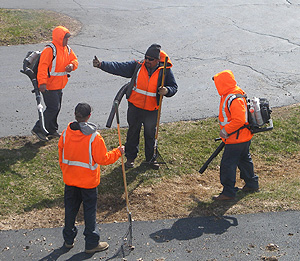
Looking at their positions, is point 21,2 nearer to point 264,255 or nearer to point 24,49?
point 24,49

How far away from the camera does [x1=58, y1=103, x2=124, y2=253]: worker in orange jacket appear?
217 inches

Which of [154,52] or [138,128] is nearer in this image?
[154,52]

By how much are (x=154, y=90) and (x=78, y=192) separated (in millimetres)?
2368

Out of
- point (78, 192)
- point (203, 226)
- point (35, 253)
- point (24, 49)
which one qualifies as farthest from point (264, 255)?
point (24, 49)

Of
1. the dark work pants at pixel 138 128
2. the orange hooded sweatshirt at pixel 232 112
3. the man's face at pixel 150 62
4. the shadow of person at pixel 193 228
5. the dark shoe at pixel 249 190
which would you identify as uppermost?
the man's face at pixel 150 62

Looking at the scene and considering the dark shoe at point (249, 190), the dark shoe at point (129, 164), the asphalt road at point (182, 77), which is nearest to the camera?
the asphalt road at point (182, 77)

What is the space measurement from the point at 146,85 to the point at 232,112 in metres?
1.57

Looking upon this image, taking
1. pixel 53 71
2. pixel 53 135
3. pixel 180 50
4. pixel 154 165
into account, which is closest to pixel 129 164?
pixel 154 165

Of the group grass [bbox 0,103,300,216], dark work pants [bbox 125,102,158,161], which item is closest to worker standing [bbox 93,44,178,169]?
dark work pants [bbox 125,102,158,161]

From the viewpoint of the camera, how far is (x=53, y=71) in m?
8.38

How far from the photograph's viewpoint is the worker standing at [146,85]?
23.9 feet

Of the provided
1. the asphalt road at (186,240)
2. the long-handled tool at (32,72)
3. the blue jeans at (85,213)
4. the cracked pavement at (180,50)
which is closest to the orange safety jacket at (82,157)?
the blue jeans at (85,213)

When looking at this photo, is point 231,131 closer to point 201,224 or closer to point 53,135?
point 201,224

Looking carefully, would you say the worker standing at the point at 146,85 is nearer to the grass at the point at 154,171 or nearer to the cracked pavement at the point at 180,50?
the grass at the point at 154,171
